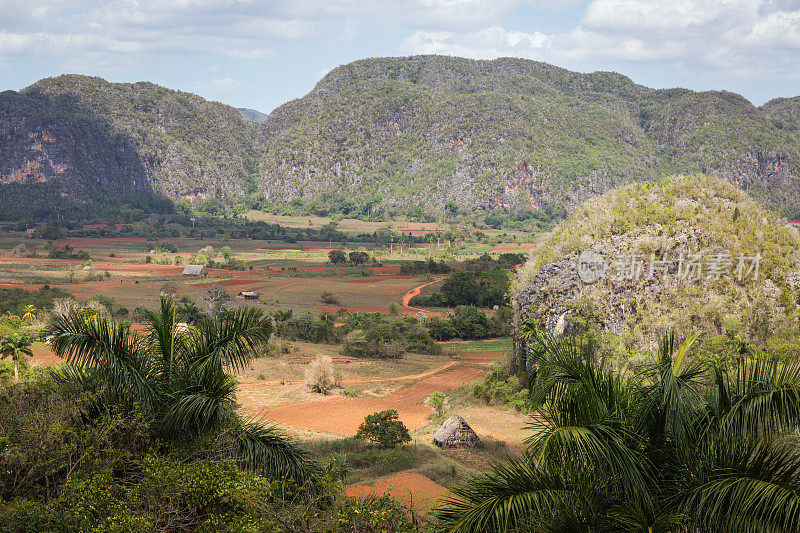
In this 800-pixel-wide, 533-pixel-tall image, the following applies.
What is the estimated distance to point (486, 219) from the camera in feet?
398

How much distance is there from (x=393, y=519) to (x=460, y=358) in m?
26.2

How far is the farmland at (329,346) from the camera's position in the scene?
44.9 feet

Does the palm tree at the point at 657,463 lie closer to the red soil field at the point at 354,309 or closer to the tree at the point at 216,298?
the tree at the point at 216,298

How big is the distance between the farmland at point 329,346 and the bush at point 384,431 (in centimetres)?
39

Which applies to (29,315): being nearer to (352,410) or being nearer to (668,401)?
(352,410)

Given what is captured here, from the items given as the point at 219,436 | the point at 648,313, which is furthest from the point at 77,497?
the point at 648,313

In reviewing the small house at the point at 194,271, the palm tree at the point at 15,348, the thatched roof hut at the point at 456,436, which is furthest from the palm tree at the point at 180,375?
the small house at the point at 194,271

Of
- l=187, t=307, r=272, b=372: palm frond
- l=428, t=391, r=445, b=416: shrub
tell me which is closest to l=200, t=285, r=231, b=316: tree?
l=428, t=391, r=445, b=416: shrub

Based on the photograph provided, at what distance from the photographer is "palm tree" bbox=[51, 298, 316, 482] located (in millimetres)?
6324

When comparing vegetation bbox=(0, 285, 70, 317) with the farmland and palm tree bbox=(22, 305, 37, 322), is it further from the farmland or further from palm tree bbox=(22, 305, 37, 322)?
palm tree bbox=(22, 305, 37, 322)

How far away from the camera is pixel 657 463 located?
472 centimetres

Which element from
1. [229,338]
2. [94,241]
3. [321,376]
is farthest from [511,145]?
[229,338]

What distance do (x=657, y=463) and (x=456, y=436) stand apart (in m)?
10.0

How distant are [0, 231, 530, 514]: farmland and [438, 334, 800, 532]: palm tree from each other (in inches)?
140
